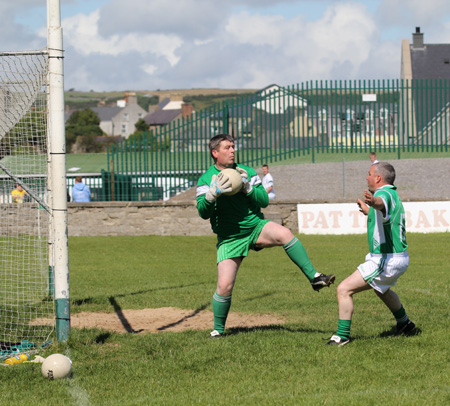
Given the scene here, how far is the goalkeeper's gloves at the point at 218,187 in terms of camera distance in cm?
657

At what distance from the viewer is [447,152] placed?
2453 cm

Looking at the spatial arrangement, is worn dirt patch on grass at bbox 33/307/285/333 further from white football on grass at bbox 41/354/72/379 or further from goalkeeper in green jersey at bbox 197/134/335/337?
white football on grass at bbox 41/354/72/379

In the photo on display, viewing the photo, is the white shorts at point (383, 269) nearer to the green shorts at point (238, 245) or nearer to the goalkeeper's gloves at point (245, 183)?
Answer: the green shorts at point (238, 245)

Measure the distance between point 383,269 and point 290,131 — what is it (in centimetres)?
1784

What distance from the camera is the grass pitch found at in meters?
5.21

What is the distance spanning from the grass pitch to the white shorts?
1.99 feet

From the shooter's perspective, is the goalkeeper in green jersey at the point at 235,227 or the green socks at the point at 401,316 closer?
the green socks at the point at 401,316

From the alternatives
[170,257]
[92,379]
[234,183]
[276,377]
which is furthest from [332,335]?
[170,257]

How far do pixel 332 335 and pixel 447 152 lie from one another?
19209mm

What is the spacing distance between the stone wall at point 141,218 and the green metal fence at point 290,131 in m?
1.12

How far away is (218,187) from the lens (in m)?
6.58

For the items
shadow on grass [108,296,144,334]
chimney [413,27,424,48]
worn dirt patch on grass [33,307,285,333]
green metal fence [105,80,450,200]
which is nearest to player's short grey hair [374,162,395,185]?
worn dirt patch on grass [33,307,285,333]

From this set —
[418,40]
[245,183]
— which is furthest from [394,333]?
[418,40]

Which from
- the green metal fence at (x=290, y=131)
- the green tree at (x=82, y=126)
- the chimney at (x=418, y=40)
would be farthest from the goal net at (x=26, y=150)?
the green tree at (x=82, y=126)
